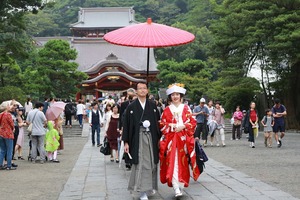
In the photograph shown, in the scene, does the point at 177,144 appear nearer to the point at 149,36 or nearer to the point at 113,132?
the point at 149,36

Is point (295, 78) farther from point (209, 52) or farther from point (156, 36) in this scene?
point (156, 36)

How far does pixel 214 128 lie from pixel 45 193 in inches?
352

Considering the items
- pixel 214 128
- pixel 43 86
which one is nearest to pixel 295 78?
pixel 214 128

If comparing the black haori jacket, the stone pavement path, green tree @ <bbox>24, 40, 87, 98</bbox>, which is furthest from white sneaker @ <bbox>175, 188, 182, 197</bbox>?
green tree @ <bbox>24, 40, 87, 98</bbox>

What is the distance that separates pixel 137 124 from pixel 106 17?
5517 cm

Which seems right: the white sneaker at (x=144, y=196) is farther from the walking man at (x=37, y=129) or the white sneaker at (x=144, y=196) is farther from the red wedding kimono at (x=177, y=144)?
the walking man at (x=37, y=129)

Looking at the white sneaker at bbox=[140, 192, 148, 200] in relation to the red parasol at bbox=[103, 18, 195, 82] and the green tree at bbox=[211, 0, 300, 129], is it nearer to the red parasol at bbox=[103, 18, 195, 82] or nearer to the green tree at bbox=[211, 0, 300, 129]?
the red parasol at bbox=[103, 18, 195, 82]

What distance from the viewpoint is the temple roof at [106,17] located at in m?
59.1

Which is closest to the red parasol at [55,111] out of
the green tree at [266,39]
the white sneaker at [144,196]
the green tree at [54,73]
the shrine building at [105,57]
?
the white sneaker at [144,196]

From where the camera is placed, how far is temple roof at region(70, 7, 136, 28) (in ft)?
194

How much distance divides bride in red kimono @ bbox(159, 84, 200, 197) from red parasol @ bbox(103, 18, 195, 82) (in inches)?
27.4

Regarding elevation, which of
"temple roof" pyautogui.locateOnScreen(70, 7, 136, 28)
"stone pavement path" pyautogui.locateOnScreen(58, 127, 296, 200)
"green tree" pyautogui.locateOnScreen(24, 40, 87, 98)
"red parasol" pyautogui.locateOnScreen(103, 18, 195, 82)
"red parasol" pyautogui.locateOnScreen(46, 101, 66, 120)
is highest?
"temple roof" pyautogui.locateOnScreen(70, 7, 136, 28)

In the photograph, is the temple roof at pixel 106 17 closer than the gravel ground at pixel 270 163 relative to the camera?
No

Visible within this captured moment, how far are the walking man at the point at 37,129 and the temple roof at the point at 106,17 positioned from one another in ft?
160
